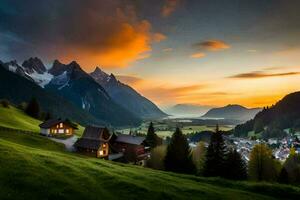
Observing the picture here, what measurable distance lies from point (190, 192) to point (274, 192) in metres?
18.8

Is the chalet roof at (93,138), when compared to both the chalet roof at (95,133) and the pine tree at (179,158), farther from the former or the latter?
the pine tree at (179,158)

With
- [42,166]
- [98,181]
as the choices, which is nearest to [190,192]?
[98,181]

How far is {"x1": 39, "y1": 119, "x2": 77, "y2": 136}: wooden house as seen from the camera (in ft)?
367

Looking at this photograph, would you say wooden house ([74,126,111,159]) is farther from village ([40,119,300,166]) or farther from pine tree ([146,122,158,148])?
pine tree ([146,122,158,148])

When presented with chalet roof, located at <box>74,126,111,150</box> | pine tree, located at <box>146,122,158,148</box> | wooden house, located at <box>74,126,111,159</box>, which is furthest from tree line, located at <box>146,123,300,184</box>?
pine tree, located at <box>146,122,158,148</box>

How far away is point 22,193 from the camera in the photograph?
31.5m

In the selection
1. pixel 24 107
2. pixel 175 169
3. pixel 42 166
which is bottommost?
pixel 175 169

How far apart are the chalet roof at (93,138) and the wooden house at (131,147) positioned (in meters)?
12.1

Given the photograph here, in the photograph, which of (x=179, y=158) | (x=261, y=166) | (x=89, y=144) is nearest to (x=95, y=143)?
(x=89, y=144)

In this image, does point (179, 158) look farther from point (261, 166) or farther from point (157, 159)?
point (261, 166)

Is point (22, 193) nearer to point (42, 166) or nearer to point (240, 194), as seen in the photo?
point (42, 166)

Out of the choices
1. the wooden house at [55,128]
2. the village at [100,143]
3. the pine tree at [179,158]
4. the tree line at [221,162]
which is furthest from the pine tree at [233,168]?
the wooden house at [55,128]

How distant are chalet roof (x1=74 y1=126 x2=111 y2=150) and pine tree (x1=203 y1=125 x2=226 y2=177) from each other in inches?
1676

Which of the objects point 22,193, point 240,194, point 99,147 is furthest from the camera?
point 99,147
